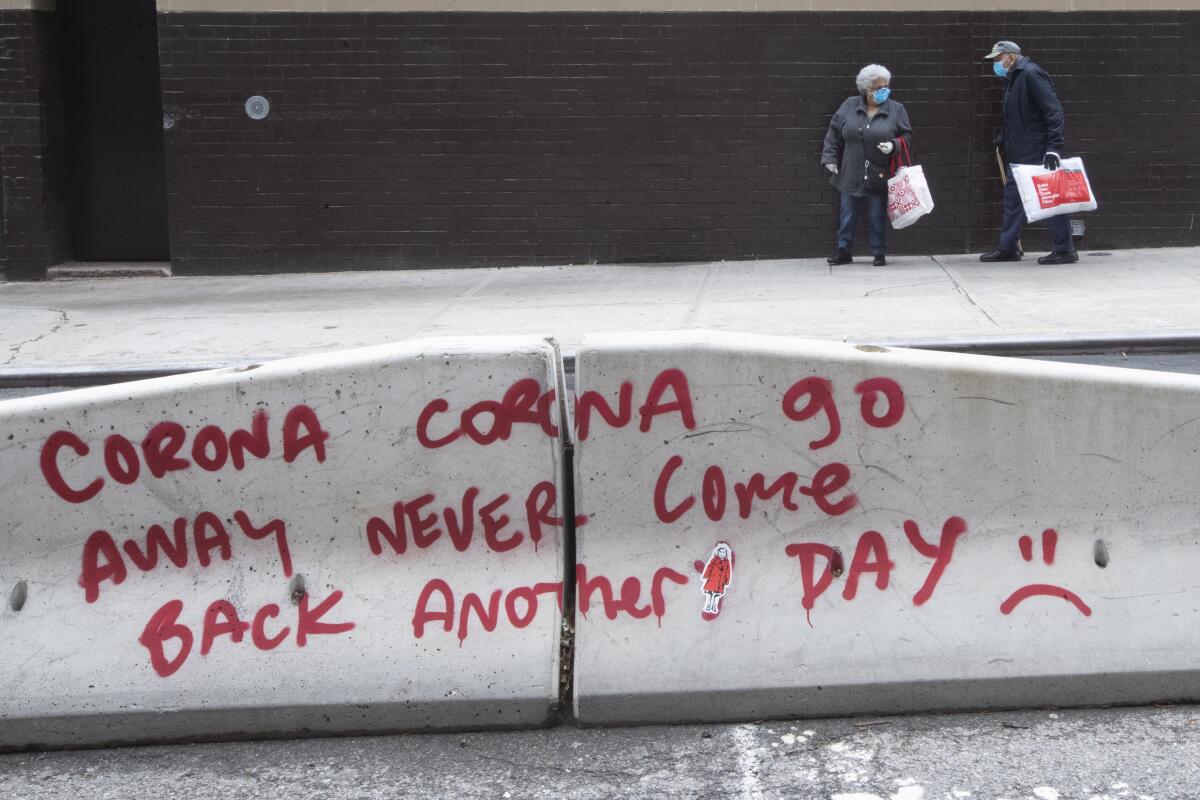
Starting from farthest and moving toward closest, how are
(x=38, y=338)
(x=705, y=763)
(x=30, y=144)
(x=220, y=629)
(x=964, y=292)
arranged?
(x=30, y=144) → (x=964, y=292) → (x=38, y=338) → (x=220, y=629) → (x=705, y=763)

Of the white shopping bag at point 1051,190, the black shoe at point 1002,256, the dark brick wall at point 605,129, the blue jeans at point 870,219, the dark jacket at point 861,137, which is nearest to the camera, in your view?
the white shopping bag at point 1051,190

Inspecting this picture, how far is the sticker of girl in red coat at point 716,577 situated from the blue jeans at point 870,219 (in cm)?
906

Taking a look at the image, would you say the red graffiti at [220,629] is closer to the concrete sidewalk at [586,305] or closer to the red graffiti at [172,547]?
the red graffiti at [172,547]

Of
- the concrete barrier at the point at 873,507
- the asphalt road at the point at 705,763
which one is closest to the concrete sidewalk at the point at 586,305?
the concrete barrier at the point at 873,507

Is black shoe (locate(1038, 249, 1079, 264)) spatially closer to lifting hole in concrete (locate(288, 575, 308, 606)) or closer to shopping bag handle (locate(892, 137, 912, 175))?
shopping bag handle (locate(892, 137, 912, 175))

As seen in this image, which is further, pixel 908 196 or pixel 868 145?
pixel 868 145

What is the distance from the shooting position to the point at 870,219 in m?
12.9

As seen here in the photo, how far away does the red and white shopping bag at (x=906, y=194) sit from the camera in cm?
1222

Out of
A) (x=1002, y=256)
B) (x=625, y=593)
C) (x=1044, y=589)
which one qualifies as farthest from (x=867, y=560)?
(x=1002, y=256)

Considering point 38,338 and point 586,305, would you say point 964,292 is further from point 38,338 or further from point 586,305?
point 38,338

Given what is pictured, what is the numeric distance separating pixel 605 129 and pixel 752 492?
32.3 feet

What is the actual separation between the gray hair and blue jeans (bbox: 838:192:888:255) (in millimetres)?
940

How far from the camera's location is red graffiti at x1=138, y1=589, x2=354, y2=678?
13.3 feet

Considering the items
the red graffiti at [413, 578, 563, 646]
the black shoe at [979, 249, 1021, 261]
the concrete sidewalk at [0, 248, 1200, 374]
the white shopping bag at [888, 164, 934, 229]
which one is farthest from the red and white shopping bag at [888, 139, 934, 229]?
the red graffiti at [413, 578, 563, 646]
